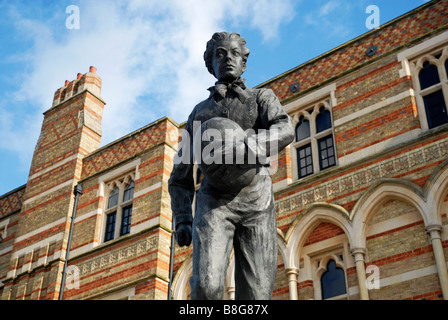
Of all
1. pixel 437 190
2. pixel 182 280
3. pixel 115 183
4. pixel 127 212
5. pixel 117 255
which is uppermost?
pixel 115 183

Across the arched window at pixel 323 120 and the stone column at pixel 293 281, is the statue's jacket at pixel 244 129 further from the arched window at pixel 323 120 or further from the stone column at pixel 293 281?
the arched window at pixel 323 120

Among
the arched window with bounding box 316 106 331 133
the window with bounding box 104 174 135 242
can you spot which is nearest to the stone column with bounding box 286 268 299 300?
the arched window with bounding box 316 106 331 133

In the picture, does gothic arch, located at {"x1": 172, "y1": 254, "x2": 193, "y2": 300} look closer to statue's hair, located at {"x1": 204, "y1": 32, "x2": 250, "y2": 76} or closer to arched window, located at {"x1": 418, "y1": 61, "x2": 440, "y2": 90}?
arched window, located at {"x1": 418, "y1": 61, "x2": 440, "y2": 90}

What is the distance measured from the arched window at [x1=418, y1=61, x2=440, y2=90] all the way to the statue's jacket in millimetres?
8283

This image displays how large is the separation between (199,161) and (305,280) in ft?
25.6

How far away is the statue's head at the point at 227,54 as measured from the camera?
364cm

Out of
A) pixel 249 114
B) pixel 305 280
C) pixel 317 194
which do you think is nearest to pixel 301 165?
pixel 317 194

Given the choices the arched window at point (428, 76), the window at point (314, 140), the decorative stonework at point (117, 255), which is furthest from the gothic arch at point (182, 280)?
the arched window at point (428, 76)

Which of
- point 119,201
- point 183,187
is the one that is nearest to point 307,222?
point 119,201

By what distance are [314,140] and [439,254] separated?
154 inches

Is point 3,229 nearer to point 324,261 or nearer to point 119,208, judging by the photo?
point 119,208

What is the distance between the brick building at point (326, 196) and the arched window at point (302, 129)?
0.08 feet

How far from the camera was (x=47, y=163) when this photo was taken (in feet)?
57.3

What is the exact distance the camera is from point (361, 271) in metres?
9.72
